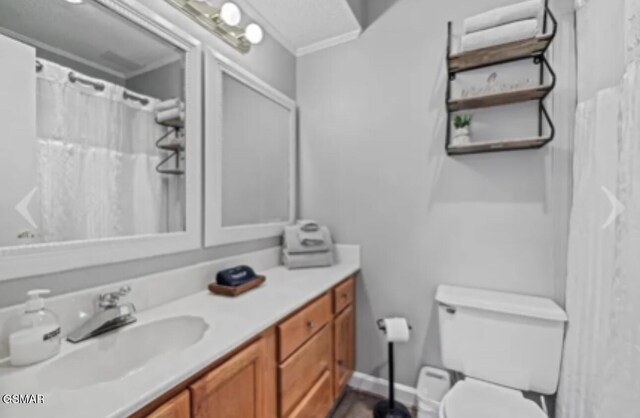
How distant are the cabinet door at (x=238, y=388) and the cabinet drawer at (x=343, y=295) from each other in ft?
1.83

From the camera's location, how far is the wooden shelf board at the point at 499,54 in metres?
1.29

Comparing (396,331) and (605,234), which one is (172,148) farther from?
(605,234)

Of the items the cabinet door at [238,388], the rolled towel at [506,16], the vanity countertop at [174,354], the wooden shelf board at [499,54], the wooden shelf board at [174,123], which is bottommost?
the cabinet door at [238,388]

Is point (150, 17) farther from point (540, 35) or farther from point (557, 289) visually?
point (557, 289)

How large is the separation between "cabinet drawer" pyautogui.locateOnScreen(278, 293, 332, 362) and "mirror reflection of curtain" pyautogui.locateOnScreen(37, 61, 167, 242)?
0.65 metres

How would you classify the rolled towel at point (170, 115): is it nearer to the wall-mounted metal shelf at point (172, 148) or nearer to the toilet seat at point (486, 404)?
the wall-mounted metal shelf at point (172, 148)

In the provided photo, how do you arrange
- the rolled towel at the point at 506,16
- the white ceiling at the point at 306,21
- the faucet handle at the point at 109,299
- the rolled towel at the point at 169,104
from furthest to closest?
the white ceiling at the point at 306,21, the rolled towel at the point at 506,16, the rolled towel at the point at 169,104, the faucet handle at the point at 109,299

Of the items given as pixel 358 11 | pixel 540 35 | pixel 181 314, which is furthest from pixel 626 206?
pixel 358 11

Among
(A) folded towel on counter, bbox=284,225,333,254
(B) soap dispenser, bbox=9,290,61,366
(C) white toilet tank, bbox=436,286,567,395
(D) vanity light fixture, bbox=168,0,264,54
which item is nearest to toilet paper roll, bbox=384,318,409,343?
(C) white toilet tank, bbox=436,286,567,395

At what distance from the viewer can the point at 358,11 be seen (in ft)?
5.66

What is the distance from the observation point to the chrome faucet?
834 mm

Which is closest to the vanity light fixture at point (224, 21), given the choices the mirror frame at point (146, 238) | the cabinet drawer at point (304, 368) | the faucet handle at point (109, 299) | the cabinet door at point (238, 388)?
the mirror frame at point (146, 238)

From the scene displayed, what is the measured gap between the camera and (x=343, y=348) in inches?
63.3

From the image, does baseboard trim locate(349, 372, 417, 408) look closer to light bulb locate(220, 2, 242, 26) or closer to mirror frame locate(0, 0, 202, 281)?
mirror frame locate(0, 0, 202, 281)
